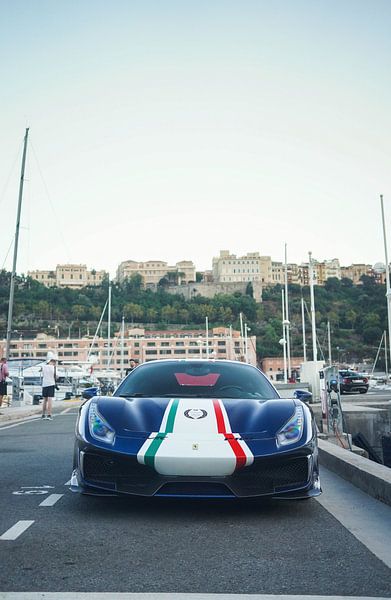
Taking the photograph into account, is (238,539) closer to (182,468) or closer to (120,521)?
(182,468)

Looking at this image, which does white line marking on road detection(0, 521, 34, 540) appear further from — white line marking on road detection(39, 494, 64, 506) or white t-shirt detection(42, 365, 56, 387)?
white t-shirt detection(42, 365, 56, 387)

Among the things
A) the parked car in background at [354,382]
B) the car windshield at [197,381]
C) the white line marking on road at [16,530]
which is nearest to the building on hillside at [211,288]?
the parked car in background at [354,382]

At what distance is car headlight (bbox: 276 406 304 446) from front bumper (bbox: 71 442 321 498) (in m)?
0.10

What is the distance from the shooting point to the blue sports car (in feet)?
15.4

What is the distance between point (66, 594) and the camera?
3.18 m

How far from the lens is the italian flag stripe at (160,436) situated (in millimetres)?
4707

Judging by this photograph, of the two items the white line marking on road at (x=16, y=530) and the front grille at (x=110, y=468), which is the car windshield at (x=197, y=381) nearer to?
the front grille at (x=110, y=468)

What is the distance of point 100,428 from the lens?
5133 millimetres

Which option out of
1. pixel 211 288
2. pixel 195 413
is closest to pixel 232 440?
pixel 195 413

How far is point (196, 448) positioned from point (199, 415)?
1.60 ft

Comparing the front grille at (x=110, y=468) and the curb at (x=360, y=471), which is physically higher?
the front grille at (x=110, y=468)

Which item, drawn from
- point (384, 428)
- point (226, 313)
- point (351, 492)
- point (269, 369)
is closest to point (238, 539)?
point (351, 492)

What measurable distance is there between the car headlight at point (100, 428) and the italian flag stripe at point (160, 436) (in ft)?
1.10

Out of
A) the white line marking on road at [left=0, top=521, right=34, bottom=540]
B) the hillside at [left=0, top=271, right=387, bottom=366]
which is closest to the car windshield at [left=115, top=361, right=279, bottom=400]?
the white line marking on road at [left=0, top=521, right=34, bottom=540]
